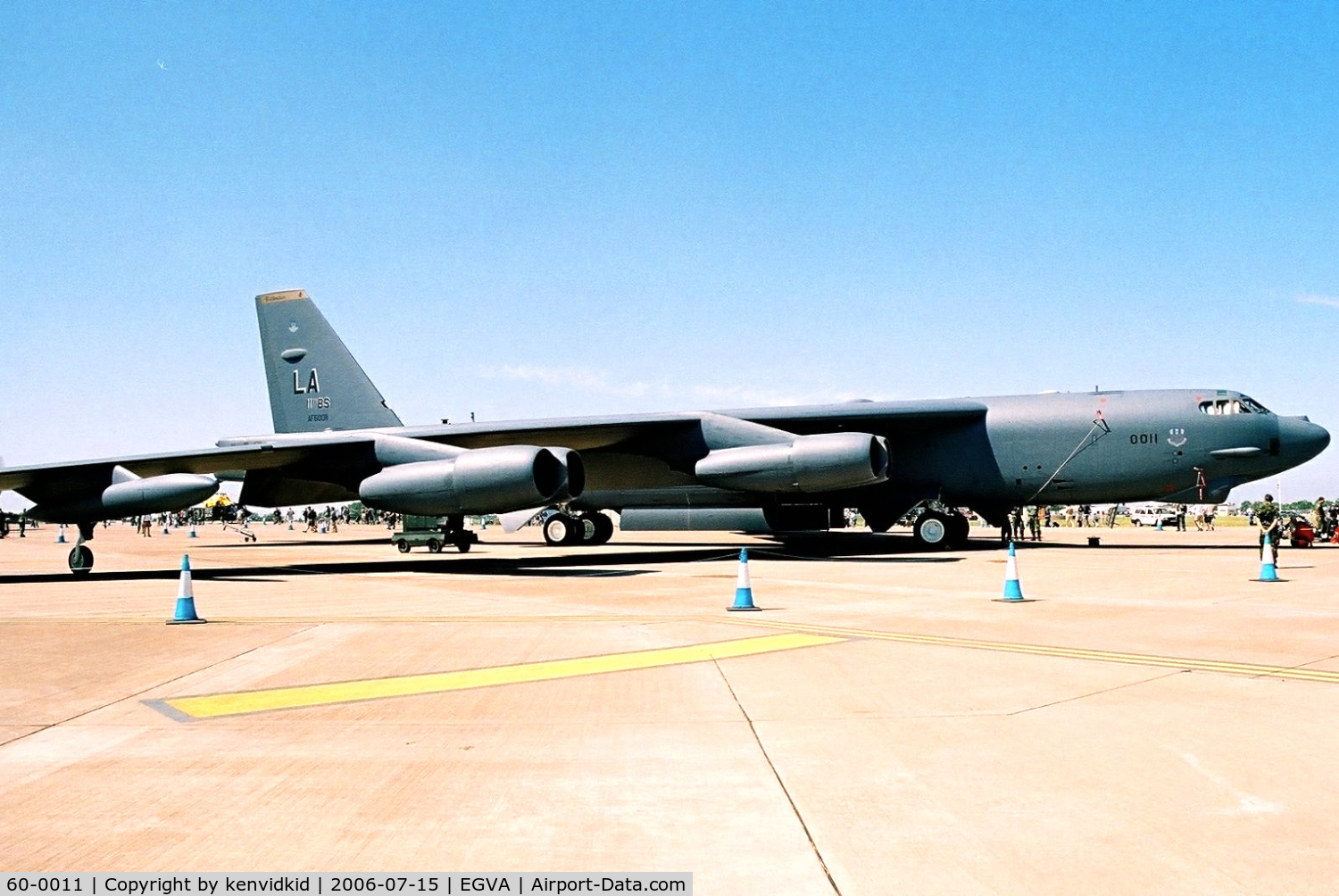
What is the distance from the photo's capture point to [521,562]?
2202cm

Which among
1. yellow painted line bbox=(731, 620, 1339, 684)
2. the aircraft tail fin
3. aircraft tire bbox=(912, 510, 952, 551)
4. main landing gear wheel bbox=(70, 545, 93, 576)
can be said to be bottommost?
aircraft tire bbox=(912, 510, 952, 551)

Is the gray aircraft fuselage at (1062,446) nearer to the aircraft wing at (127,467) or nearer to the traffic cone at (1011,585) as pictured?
→ the aircraft wing at (127,467)

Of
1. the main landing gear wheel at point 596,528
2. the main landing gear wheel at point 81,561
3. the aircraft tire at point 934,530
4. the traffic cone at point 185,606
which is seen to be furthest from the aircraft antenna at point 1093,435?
the main landing gear wheel at point 81,561

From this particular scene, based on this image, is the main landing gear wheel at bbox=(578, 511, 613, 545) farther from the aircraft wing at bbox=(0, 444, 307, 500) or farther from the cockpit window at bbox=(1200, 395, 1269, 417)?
the cockpit window at bbox=(1200, 395, 1269, 417)

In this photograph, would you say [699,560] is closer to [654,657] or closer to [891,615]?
[891,615]

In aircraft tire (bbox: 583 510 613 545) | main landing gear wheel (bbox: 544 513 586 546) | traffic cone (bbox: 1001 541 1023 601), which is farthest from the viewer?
main landing gear wheel (bbox: 544 513 586 546)

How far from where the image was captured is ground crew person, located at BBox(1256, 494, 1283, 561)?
15.3m

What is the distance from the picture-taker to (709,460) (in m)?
21.9

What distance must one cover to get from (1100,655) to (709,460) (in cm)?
1410

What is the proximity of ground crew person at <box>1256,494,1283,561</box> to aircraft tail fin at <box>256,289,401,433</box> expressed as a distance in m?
19.8

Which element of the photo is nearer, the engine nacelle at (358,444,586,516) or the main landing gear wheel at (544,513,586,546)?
the engine nacelle at (358,444,586,516)
